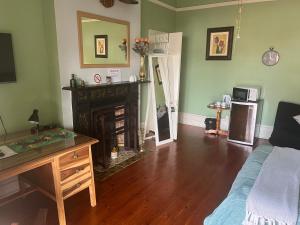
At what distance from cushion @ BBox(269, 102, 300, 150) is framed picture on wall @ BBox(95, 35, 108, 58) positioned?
9.37ft

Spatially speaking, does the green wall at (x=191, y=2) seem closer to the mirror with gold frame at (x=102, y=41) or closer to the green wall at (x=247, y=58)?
the green wall at (x=247, y=58)

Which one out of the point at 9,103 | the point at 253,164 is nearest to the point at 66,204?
the point at 9,103

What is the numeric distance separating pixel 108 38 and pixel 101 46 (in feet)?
0.56

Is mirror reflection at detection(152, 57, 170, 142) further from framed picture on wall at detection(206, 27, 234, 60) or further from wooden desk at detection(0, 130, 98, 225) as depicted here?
wooden desk at detection(0, 130, 98, 225)

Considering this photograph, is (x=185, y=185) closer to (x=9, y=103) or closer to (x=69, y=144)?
(x=69, y=144)

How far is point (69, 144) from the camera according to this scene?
196 cm

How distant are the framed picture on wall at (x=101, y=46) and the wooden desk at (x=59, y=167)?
1295mm

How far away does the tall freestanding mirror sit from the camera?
3658mm

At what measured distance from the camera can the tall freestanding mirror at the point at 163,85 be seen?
3658mm

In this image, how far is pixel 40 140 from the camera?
2.03 meters

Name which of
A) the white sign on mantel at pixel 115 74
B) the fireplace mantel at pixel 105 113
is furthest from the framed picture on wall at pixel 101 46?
the fireplace mantel at pixel 105 113

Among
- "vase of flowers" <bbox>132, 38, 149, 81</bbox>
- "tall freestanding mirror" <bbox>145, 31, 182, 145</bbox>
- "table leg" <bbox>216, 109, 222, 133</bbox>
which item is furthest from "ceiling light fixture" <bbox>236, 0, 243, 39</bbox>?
"vase of flowers" <bbox>132, 38, 149, 81</bbox>

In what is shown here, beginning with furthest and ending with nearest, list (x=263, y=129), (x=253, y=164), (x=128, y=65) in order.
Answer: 1. (x=263, y=129)
2. (x=128, y=65)
3. (x=253, y=164)

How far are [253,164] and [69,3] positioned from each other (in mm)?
2516
